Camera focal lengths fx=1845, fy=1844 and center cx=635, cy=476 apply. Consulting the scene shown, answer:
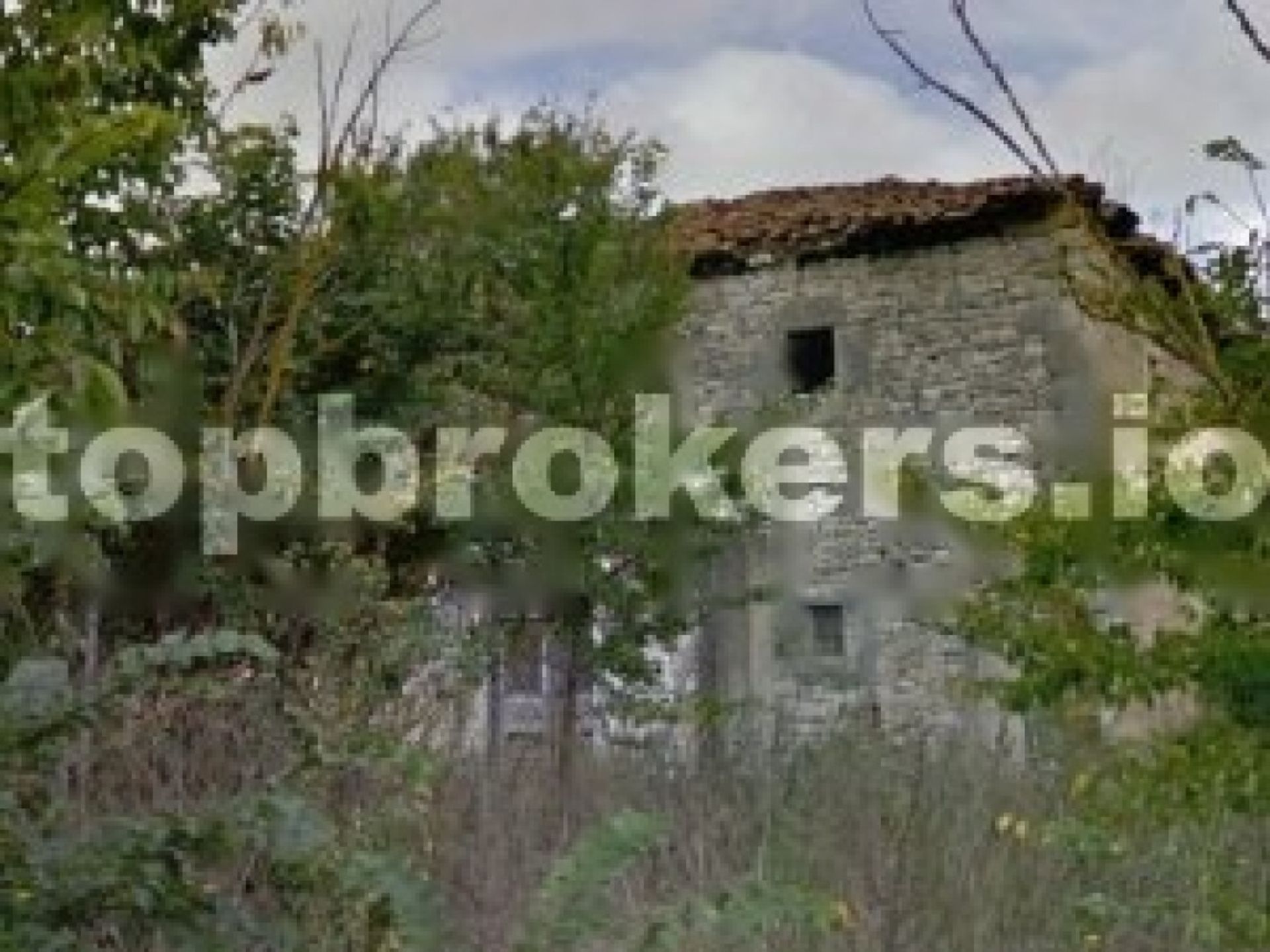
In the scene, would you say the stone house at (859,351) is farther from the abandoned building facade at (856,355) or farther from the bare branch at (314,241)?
the bare branch at (314,241)

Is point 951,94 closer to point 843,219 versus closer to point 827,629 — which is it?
point 827,629

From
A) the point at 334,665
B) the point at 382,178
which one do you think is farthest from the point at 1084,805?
the point at 382,178

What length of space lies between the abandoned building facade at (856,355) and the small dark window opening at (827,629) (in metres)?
0.02

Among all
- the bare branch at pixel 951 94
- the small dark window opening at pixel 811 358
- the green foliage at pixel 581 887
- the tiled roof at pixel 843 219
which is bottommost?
the green foliage at pixel 581 887

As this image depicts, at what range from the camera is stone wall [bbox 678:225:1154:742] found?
13047 mm

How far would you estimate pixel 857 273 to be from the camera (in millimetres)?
14531

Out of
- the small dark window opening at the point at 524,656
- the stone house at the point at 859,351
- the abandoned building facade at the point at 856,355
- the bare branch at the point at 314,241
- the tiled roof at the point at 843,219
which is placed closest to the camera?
the bare branch at the point at 314,241

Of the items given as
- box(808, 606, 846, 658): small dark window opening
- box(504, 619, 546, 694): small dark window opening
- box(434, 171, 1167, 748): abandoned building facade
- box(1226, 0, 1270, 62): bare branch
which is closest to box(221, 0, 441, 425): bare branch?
box(504, 619, 546, 694): small dark window opening

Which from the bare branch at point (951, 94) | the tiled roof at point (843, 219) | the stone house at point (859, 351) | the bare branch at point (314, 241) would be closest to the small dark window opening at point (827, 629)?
the stone house at point (859, 351)

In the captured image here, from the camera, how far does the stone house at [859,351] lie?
518 inches

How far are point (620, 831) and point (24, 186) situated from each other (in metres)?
1.40

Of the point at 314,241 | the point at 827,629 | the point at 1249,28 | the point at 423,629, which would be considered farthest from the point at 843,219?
the point at 1249,28

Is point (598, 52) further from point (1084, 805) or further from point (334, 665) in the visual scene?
point (1084, 805)

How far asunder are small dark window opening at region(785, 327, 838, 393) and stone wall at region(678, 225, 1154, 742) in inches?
2.8
